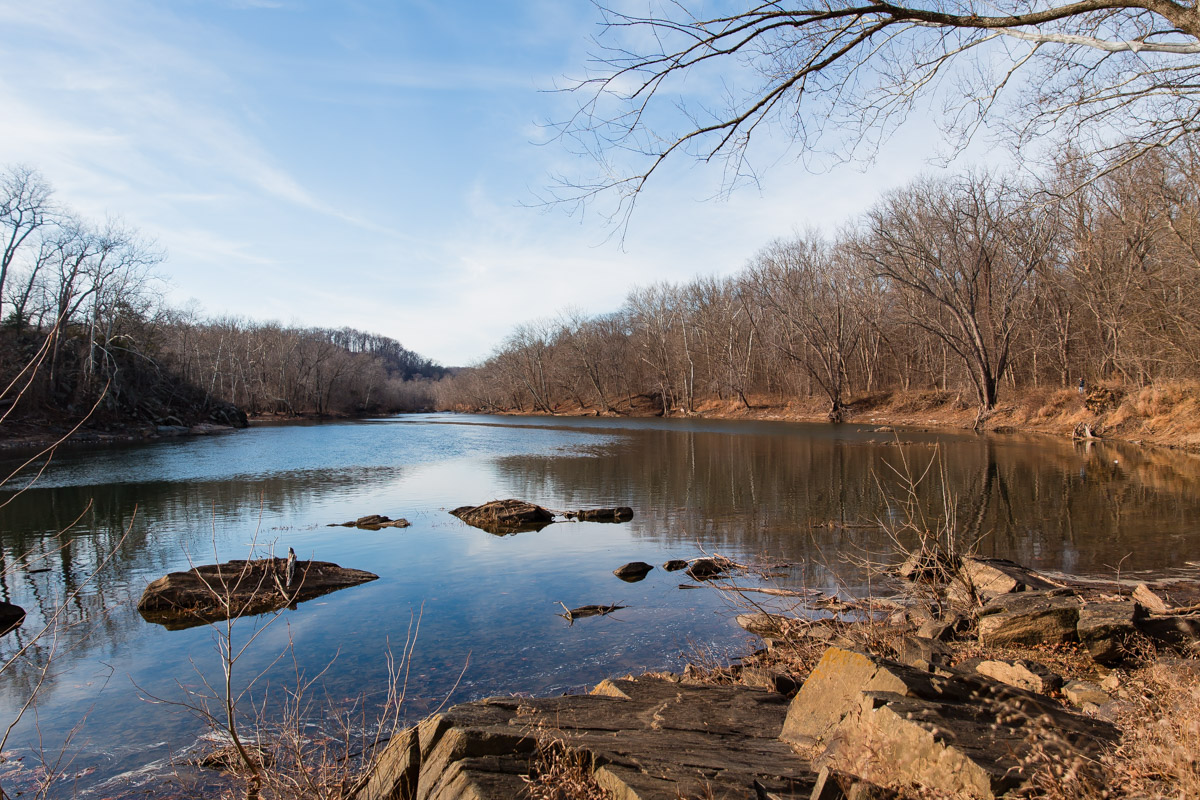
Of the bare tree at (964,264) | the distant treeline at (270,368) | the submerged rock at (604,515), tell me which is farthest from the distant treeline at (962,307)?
the distant treeline at (270,368)

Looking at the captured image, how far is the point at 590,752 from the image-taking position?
3.40 metres

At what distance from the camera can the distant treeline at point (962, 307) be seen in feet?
76.4

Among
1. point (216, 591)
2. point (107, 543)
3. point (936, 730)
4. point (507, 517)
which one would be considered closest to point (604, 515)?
point (507, 517)

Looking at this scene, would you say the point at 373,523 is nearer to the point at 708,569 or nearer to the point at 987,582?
the point at 708,569

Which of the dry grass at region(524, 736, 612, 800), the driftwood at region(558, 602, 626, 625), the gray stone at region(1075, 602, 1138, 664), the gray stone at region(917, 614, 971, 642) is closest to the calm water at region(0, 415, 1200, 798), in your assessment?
the driftwood at region(558, 602, 626, 625)

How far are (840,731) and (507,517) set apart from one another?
1263cm

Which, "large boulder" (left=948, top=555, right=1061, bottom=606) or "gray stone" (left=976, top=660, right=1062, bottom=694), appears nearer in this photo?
"gray stone" (left=976, top=660, right=1062, bottom=694)

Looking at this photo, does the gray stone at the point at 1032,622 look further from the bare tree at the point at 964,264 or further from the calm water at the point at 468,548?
the bare tree at the point at 964,264

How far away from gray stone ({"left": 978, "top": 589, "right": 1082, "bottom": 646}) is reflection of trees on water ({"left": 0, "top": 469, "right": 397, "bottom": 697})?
680 cm

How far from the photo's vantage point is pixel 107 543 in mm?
13672

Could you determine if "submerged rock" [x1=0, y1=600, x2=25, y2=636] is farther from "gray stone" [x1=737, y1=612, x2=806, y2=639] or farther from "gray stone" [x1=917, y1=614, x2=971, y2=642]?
"gray stone" [x1=917, y1=614, x2=971, y2=642]

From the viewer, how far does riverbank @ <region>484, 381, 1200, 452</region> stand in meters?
25.4

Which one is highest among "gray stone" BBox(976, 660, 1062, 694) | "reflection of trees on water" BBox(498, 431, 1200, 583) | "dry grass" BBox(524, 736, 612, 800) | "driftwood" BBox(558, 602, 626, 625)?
"dry grass" BBox(524, 736, 612, 800)

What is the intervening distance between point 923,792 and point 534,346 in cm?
8371
